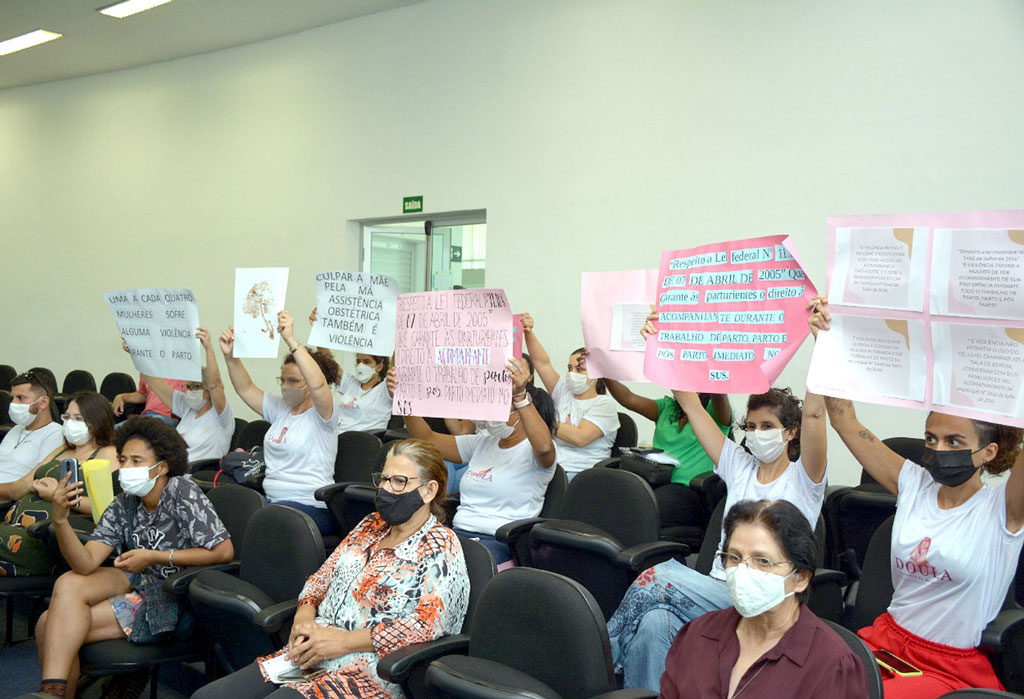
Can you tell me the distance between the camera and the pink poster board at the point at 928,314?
2.12 meters

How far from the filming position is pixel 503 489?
12.1 ft

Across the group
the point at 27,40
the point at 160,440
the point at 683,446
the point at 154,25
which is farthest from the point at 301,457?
the point at 27,40

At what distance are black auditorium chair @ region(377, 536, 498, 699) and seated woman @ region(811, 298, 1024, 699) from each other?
3.87 ft

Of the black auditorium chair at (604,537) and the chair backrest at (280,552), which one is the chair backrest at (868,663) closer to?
the black auditorium chair at (604,537)

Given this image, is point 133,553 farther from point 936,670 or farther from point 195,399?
point 936,670

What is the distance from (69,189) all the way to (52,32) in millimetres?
2258

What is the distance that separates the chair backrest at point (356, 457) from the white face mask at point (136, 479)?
4.52ft

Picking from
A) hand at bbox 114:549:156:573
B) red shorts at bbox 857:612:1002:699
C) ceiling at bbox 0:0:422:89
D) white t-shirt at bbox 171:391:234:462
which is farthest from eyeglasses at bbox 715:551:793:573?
ceiling at bbox 0:0:422:89

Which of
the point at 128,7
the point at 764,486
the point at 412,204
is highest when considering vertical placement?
the point at 128,7

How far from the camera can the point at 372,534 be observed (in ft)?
9.73

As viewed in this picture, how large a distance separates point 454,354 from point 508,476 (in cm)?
58

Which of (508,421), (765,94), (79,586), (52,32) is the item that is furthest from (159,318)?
(52,32)

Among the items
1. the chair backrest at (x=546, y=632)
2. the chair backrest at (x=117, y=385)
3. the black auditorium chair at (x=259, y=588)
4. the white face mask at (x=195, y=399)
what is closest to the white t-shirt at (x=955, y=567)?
the chair backrest at (x=546, y=632)

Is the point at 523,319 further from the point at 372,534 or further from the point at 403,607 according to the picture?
the point at 403,607
